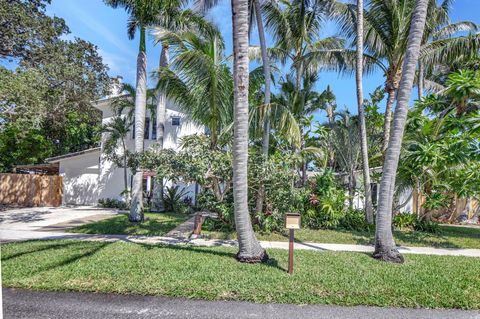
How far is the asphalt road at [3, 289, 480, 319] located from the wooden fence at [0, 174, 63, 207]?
57.0ft

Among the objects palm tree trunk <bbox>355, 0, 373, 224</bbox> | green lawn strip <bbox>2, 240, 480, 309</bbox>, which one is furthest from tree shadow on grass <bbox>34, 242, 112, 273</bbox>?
palm tree trunk <bbox>355, 0, 373, 224</bbox>

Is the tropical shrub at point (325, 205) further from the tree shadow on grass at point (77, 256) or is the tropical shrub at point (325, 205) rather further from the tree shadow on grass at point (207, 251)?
the tree shadow on grass at point (77, 256)

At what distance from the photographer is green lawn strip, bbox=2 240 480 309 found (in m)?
4.97

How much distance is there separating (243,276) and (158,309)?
5.83 ft

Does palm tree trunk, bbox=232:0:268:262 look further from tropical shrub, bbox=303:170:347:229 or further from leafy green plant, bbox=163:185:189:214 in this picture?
leafy green plant, bbox=163:185:189:214

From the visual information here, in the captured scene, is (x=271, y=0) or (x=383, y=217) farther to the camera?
(x=271, y=0)

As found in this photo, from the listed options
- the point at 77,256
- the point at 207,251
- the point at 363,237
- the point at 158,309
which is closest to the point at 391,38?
the point at 363,237

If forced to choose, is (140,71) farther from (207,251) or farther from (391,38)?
(391,38)

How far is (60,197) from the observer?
66.2 feet

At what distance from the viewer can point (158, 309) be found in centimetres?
446

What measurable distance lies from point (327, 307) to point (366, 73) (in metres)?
10.9

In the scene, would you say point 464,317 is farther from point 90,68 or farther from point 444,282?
point 90,68

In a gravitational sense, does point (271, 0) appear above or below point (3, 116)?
above

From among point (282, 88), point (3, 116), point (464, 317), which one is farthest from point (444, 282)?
point (3, 116)
